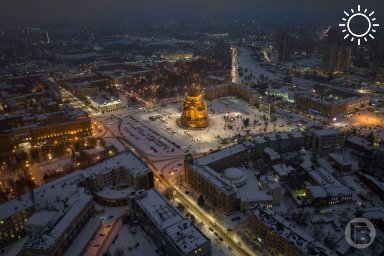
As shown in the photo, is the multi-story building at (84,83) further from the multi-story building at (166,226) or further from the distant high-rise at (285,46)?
the distant high-rise at (285,46)

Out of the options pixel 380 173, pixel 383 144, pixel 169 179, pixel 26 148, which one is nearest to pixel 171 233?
pixel 169 179

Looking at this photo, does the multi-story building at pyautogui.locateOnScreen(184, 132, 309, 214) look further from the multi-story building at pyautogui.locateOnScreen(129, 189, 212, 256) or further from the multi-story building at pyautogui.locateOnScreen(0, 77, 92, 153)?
the multi-story building at pyautogui.locateOnScreen(0, 77, 92, 153)

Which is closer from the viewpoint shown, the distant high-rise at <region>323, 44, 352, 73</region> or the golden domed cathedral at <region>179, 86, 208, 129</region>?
the golden domed cathedral at <region>179, 86, 208, 129</region>

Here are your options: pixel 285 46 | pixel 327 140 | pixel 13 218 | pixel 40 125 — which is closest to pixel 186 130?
pixel 327 140

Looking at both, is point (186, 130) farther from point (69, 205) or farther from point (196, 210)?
point (69, 205)

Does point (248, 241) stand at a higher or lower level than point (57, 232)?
lower

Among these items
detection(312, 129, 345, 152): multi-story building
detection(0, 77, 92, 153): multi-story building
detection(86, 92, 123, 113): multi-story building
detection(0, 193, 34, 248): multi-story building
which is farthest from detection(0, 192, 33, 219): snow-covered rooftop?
detection(312, 129, 345, 152): multi-story building

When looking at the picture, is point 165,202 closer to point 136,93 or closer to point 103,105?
point 103,105
